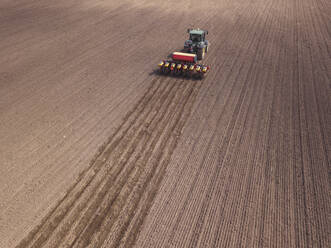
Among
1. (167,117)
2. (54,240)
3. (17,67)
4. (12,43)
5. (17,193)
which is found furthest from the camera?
(12,43)

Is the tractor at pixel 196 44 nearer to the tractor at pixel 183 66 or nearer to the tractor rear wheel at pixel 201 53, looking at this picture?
the tractor rear wheel at pixel 201 53

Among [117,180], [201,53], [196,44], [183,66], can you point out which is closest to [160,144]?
[117,180]

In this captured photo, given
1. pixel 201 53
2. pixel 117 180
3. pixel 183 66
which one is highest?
pixel 201 53

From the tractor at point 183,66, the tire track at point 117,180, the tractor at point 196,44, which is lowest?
the tire track at point 117,180

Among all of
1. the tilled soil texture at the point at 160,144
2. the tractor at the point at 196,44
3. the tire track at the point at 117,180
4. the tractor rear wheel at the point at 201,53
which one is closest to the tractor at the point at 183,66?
the tilled soil texture at the point at 160,144

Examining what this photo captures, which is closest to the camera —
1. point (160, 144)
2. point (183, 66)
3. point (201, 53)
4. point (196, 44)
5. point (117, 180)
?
point (117, 180)

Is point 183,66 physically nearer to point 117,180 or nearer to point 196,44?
point 196,44

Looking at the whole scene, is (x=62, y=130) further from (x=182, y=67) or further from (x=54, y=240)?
(x=182, y=67)

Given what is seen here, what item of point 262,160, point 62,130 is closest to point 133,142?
point 62,130
